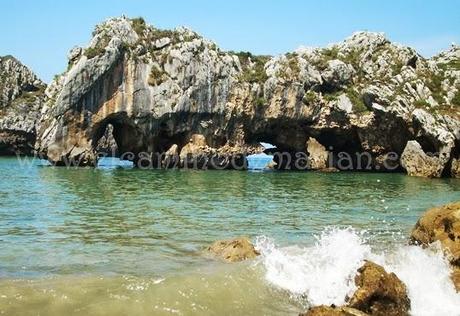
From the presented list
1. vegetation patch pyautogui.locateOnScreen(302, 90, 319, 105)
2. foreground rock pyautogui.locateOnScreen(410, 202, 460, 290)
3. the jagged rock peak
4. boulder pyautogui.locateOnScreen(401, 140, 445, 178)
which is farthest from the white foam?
the jagged rock peak

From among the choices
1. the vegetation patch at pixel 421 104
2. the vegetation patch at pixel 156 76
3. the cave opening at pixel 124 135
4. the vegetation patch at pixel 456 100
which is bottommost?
the cave opening at pixel 124 135

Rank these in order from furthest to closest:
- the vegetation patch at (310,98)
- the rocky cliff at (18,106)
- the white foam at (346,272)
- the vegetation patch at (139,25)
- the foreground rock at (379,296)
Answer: the rocky cliff at (18,106) → the vegetation patch at (139,25) → the vegetation patch at (310,98) → the white foam at (346,272) → the foreground rock at (379,296)

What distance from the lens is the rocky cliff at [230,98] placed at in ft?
202

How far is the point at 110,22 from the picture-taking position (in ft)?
221

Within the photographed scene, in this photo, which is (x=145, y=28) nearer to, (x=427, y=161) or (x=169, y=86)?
(x=169, y=86)

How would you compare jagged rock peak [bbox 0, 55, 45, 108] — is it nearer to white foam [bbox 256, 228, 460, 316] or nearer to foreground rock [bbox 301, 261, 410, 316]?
white foam [bbox 256, 228, 460, 316]

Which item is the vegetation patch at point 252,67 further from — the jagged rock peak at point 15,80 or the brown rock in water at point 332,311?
the jagged rock peak at point 15,80

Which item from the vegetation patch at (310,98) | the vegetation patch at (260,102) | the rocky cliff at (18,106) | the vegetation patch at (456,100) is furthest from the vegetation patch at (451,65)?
the rocky cliff at (18,106)

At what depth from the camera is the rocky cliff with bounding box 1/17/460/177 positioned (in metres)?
61.7

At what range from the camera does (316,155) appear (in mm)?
67000

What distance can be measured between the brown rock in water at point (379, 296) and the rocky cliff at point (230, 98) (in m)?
49.5

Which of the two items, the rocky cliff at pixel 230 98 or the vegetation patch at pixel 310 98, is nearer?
the rocky cliff at pixel 230 98

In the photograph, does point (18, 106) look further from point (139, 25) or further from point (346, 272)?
point (346, 272)

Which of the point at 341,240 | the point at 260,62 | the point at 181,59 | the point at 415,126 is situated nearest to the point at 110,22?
the point at 181,59
